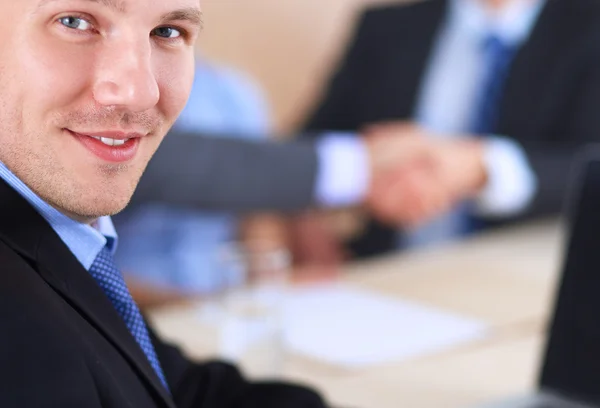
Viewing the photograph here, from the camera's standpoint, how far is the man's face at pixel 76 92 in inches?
20.1

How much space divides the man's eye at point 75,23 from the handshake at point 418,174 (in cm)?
134

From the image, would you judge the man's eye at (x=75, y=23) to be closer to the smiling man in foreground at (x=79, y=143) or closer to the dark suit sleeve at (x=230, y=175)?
the smiling man in foreground at (x=79, y=143)

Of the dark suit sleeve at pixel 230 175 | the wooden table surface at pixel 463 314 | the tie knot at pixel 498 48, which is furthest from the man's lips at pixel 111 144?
the tie knot at pixel 498 48

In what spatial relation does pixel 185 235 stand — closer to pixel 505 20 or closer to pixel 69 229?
pixel 505 20

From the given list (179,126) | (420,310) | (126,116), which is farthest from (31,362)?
(179,126)

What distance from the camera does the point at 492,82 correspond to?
2.22 meters

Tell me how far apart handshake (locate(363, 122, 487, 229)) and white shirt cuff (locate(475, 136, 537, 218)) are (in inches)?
0.8

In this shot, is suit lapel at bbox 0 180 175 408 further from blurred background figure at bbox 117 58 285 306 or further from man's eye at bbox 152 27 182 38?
blurred background figure at bbox 117 58 285 306

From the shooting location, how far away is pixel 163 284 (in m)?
1.91

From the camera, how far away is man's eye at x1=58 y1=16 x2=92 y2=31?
20.2 inches

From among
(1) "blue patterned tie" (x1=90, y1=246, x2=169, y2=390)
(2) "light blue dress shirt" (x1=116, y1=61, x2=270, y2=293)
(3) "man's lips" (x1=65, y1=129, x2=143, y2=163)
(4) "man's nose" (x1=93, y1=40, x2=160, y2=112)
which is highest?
(4) "man's nose" (x1=93, y1=40, x2=160, y2=112)

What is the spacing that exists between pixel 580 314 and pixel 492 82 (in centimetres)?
135

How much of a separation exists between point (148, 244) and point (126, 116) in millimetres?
1436

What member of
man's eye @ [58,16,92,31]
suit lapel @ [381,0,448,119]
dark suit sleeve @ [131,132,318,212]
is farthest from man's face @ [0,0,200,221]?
suit lapel @ [381,0,448,119]
